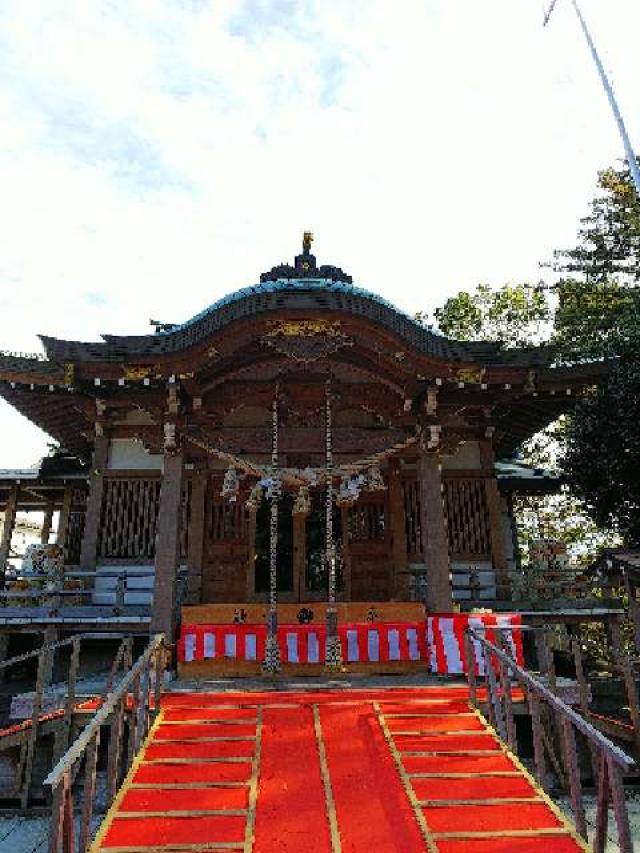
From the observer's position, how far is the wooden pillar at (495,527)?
1157 cm

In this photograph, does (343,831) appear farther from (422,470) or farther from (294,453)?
(294,453)

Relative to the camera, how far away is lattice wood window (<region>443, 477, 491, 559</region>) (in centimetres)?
1198

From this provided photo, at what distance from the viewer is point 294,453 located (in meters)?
11.6

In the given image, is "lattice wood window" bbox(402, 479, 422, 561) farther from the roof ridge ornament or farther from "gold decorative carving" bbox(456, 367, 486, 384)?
the roof ridge ornament

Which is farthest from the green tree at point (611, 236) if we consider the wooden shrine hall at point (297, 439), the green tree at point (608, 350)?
the wooden shrine hall at point (297, 439)

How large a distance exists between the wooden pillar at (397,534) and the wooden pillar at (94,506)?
5981 millimetres

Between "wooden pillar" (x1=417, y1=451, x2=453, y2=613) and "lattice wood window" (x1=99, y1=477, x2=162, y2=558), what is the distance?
565 centimetres

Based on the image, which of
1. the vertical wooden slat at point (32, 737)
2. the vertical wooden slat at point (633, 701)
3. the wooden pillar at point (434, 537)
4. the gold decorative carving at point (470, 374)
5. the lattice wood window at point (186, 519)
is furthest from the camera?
the lattice wood window at point (186, 519)

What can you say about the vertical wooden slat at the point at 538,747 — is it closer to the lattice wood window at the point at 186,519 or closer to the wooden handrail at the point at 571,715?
the wooden handrail at the point at 571,715

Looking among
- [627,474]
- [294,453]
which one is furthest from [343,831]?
[627,474]

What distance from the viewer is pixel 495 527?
39.4 feet

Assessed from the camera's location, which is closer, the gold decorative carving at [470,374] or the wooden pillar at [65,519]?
the gold decorative carving at [470,374]

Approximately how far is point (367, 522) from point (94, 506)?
565cm

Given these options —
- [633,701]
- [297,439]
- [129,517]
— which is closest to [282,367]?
[297,439]
